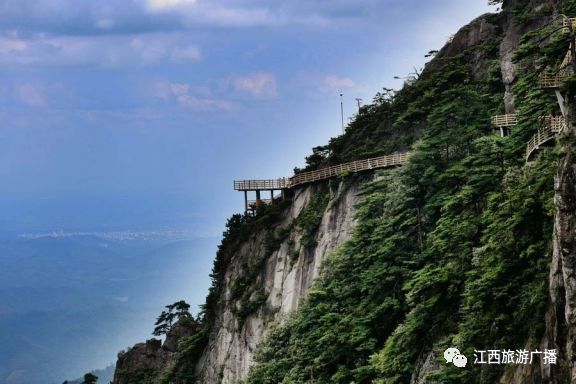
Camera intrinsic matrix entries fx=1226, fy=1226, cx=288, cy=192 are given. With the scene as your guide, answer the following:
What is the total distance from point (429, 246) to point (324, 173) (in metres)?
19.8

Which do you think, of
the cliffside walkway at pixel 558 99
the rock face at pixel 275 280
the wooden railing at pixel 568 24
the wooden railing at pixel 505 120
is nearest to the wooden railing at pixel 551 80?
the cliffside walkway at pixel 558 99

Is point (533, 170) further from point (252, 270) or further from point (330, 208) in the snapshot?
point (252, 270)

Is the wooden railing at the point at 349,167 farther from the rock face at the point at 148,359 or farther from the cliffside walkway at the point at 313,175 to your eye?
the rock face at the point at 148,359

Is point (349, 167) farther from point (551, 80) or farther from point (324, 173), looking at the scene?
point (551, 80)

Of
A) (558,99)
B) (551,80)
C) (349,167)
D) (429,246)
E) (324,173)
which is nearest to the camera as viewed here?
(551,80)

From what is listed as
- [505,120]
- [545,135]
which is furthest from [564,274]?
[505,120]

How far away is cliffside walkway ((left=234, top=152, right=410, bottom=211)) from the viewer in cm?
7094

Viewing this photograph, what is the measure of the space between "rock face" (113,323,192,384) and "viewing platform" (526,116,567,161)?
44851mm

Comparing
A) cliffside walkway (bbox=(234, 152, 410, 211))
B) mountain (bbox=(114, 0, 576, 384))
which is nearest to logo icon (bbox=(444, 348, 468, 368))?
mountain (bbox=(114, 0, 576, 384))

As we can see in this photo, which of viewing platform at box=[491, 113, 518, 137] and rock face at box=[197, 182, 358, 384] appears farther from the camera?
rock face at box=[197, 182, 358, 384]

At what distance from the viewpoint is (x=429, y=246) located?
5844 centimetres

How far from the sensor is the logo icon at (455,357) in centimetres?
4688

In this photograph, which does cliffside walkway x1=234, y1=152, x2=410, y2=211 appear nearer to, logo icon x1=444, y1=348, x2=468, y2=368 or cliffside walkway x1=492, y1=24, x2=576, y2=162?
cliffside walkway x1=492, y1=24, x2=576, y2=162

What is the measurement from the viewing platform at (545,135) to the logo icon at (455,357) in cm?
962
